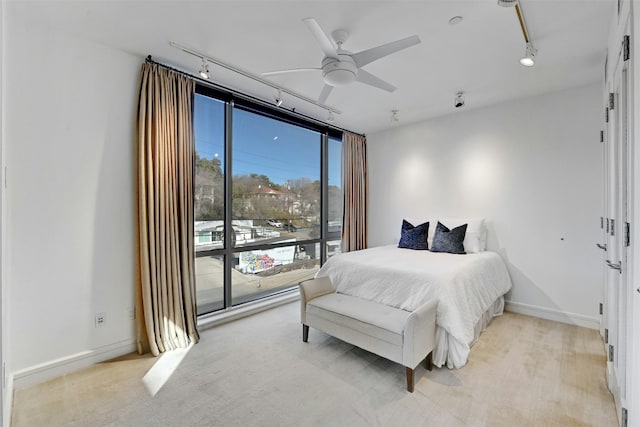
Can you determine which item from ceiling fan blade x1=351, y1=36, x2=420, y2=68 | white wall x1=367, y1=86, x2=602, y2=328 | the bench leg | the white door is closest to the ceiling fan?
ceiling fan blade x1=351, y1=36, x2=420, y2=68

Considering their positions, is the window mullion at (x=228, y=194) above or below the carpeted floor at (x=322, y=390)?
above

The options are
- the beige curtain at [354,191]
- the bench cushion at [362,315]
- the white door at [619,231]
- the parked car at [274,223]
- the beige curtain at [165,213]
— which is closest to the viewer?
the white door at [619,231]

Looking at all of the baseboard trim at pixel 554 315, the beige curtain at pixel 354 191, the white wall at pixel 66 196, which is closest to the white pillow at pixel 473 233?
the baseboard trim at pixel 554 315

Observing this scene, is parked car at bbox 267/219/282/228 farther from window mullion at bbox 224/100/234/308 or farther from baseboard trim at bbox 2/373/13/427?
baseboard trim at bbox 2/373/13/427

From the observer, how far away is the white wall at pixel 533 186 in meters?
3.12

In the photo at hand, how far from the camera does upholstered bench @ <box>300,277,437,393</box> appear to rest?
2.04m

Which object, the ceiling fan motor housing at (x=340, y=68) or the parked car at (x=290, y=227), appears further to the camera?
the parked car at (x=290, y=227)

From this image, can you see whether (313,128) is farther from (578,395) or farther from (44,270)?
(578,395)

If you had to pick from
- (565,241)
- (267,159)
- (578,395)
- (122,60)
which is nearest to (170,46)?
(122,60)

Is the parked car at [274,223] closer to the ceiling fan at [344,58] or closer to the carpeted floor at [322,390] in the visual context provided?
the carpeted floor at [322,390]

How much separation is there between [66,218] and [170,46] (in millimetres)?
1606

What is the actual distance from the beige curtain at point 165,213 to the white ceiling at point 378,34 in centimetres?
36

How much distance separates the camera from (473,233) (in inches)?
142

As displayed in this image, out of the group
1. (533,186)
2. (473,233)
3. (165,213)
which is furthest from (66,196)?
(533,186)
